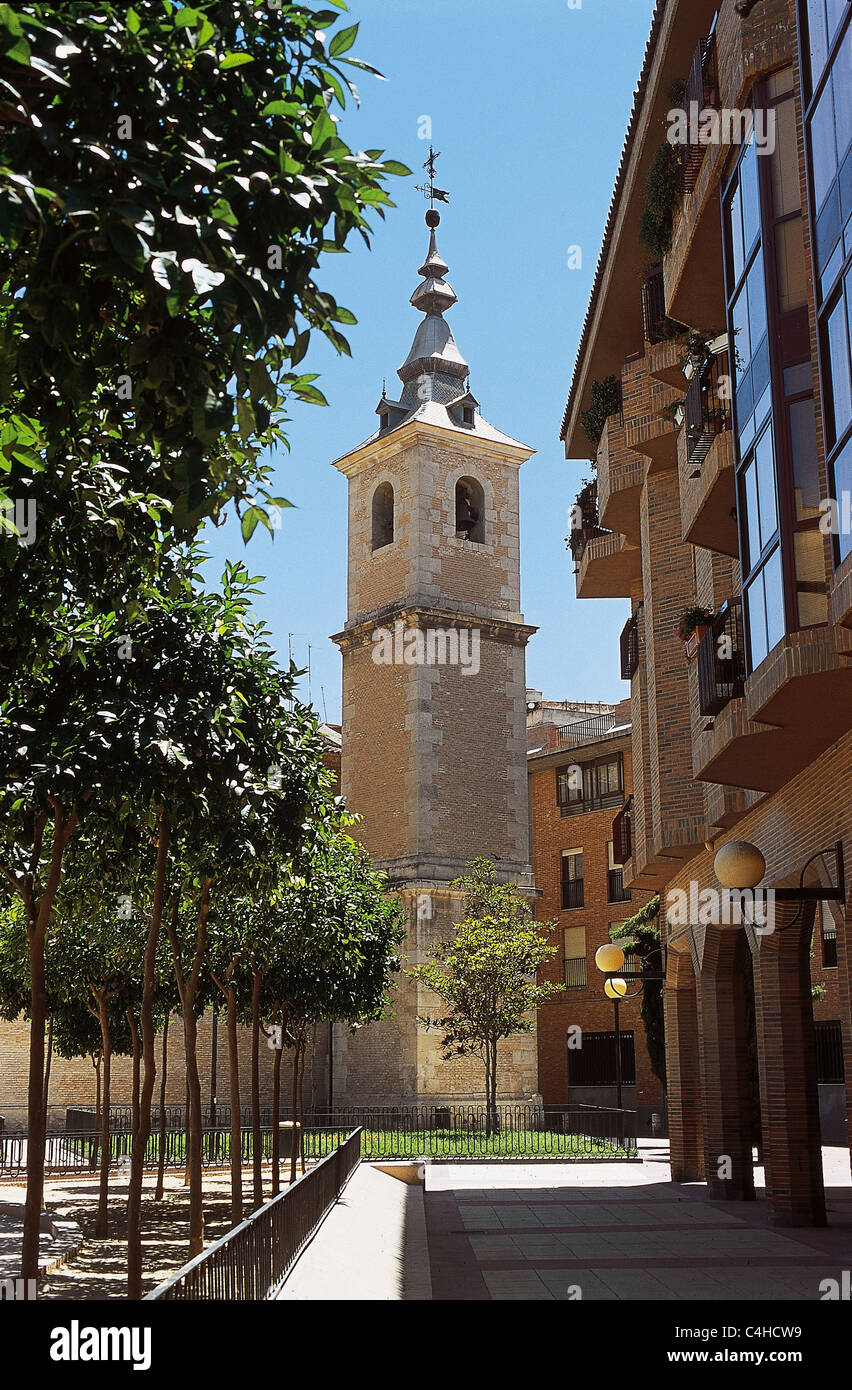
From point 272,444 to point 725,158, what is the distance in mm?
8043

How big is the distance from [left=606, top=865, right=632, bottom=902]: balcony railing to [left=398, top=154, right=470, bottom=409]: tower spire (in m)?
16.1

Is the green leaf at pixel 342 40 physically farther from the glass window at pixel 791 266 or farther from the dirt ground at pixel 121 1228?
the dirt ground at pixel 121 1228

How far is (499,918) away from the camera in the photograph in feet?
123

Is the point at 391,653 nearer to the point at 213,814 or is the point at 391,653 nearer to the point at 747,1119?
the point at 747,1119

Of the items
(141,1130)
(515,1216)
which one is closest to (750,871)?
(141,1130)

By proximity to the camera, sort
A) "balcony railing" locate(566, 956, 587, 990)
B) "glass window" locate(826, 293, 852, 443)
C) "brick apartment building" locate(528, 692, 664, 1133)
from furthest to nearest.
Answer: "balcony railing" locate(566, 956, 587, 990)
"brick apartment building" locate(528, 692, 664, 1133)
"glass window" locate(826, 293, 852, 443)

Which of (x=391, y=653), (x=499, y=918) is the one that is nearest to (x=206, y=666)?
(x=499, y=918)

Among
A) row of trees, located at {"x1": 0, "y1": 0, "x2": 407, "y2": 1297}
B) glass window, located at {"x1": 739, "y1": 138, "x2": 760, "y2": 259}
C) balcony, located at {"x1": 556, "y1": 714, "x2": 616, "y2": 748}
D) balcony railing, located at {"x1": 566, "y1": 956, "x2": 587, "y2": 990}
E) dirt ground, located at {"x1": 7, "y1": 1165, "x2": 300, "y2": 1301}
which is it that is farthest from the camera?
balcony, located at {"x1": 556, "y1": 714, "x2": 616, "y2": 748}

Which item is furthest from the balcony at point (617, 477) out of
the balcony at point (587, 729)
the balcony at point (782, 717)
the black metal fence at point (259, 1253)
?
the balcony at point (587, 729)

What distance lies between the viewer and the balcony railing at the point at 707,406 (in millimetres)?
14906

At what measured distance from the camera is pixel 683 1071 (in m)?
21.3

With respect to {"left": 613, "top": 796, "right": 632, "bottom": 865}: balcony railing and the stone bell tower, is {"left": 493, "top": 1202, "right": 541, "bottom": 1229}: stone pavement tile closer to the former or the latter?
{"left": 613, "top": 796, "right": 632, "bottom": 865}: balcony railing

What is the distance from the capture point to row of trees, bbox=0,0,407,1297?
13.9 feet

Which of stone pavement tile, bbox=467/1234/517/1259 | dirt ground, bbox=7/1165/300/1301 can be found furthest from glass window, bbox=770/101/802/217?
dirt ground, bbox=7/1165/300/1301
